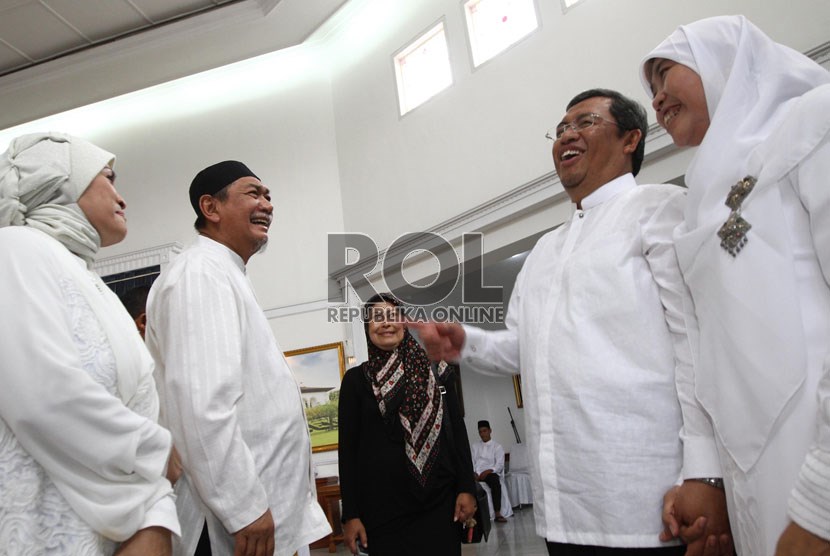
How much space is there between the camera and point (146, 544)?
50.6 inches

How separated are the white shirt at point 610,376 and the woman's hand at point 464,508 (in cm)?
124

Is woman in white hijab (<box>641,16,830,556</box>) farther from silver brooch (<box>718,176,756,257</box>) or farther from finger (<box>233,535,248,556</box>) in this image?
finger (<box>233,535,248,556</box>)

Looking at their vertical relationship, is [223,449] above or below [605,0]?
below

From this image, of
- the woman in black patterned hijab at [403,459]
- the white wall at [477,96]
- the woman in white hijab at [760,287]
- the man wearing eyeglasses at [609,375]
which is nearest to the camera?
the woman in white hijab at [760,287]

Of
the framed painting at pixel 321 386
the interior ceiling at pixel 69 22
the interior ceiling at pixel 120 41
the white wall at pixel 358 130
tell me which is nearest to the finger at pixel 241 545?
the white wall at pixel 358 130

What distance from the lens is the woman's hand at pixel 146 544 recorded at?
4.18 feet

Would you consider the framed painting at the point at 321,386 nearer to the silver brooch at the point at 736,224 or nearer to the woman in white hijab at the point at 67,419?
the woman in white hijab at the point at 67,419

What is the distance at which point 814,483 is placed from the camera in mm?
1000

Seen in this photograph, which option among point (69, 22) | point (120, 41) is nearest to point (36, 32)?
point (69, 22)

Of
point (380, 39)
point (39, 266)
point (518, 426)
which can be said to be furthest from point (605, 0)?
point (518, 426)

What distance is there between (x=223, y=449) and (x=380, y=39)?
24.2 feet

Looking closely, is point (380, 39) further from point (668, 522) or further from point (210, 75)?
point (668, 522)

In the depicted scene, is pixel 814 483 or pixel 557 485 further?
pixel 557 485

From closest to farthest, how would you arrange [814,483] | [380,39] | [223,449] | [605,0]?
1. [814,483]
2. [223,449]
3. [605,0]
4. [380,39]
